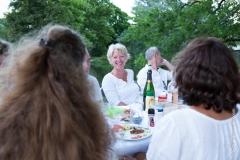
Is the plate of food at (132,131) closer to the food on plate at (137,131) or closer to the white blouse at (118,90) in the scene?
the food on plate at (137,131)

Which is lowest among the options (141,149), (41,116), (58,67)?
(141,149)

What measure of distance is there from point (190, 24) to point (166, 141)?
17.7ft

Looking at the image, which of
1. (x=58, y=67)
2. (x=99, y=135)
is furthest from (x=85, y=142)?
(x=58, y=67)

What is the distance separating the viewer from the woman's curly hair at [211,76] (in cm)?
103

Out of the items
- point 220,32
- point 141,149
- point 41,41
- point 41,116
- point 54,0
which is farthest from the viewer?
point 54,0

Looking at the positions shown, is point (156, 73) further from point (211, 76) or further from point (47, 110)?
point (47, 110)

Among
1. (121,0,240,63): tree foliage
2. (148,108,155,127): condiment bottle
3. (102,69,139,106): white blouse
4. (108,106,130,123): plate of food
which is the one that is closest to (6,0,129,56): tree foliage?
(121,0,240,63): tree foliage

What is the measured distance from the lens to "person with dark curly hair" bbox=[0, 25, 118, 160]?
574 mm

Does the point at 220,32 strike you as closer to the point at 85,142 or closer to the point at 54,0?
the point at 85,142

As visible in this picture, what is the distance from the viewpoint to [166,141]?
104 cm

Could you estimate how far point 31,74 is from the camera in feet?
2.00

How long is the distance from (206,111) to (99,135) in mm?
574

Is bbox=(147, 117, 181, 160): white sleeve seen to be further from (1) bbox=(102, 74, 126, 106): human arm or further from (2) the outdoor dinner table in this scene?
(1) bbox=(102, 74, 126, 106): human arm

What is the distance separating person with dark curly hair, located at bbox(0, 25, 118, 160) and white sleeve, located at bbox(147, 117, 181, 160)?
42 cm
